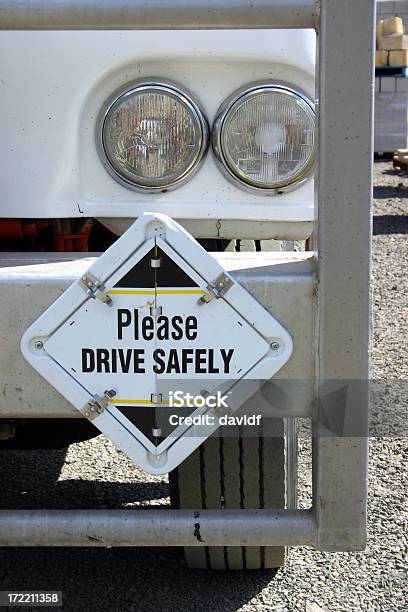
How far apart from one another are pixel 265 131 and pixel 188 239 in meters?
0.50

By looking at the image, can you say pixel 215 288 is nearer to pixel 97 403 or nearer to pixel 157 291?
pixel 157 291

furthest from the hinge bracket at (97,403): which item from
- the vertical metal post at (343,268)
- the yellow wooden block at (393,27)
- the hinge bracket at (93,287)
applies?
the yellow wooden block at (393,27)

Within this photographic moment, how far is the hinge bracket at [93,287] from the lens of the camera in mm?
1790

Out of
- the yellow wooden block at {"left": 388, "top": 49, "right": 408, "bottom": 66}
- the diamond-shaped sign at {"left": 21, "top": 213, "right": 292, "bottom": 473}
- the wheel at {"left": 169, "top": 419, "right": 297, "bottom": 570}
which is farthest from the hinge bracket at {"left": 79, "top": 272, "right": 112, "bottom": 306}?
the yellow wooden block at {"left": 388, "top": 49, "right": 408, "bottom": 66}

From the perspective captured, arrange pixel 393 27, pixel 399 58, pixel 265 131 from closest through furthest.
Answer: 1. pixel 265 131
2. pixel 399 58
3. pixel 393 27

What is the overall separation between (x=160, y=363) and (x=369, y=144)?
0.55 metres

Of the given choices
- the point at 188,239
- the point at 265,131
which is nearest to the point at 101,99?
the point at 265,131

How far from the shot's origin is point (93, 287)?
1.79 meters

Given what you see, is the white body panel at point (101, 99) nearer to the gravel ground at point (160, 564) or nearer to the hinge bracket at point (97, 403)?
the hinge bracket at point (97, 403)

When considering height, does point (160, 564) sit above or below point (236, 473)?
below

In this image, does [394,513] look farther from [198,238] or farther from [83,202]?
[83,202]

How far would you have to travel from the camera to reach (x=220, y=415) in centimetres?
183

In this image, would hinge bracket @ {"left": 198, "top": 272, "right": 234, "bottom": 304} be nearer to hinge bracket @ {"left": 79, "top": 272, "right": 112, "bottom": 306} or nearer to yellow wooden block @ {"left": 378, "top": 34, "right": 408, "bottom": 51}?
hinge bracket @ {"left": 79, "top": 272, "right": 112, "bottom": 306}

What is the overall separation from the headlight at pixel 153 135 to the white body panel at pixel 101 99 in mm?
31
